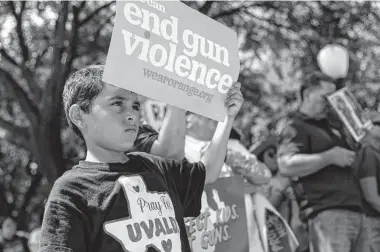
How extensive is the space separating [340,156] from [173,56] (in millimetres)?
1754

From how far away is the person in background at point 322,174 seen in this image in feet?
11.4

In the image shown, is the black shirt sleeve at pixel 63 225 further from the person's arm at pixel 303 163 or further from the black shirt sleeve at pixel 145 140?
the person's arm at pixel 303 163

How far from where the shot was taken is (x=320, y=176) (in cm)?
363

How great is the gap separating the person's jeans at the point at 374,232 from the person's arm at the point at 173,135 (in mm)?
1828

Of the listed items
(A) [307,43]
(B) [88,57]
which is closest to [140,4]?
(A) [307,43]

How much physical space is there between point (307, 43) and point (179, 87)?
7.39 metres

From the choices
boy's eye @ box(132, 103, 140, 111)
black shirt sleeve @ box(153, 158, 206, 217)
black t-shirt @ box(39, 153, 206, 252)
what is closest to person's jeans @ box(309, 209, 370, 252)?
black shirt sleeve @ box(153, 158, 206, 217)

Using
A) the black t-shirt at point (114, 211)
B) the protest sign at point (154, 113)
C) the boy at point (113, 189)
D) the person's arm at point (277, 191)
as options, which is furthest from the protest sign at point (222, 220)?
the person's arm at point (277, 191)

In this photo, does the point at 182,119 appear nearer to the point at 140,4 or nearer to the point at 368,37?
the point at 140,4

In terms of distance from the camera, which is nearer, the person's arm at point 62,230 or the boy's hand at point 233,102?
the person's arm at point 62,230

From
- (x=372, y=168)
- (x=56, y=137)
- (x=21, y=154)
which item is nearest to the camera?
(x=372, y=168)

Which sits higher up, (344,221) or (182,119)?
(182,119)

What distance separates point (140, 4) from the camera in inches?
77.3

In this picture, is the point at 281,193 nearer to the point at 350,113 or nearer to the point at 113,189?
the point at 350,113
